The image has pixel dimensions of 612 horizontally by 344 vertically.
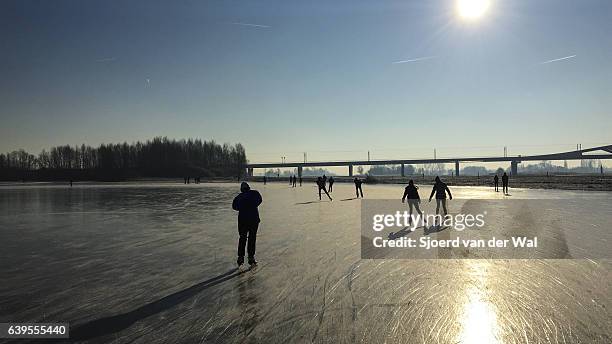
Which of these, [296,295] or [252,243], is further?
[252,243]

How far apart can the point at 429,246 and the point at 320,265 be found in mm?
3104

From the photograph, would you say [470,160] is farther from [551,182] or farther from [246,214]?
[246,214]

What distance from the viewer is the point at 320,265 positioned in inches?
268

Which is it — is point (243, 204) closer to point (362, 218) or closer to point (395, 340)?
point (395, 340)

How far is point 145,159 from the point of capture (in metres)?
139

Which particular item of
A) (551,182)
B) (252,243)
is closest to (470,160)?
(551,182)

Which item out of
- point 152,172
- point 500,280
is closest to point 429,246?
point 500,280

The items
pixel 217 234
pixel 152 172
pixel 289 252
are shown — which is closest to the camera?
pixel 289 252

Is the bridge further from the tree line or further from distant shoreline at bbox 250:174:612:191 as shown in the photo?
distant shoreline at bbox 250:174:612:191

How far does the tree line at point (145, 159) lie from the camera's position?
5182 inches

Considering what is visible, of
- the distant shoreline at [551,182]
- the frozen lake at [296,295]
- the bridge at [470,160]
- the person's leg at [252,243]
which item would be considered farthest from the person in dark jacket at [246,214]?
the bridge at [470,160]

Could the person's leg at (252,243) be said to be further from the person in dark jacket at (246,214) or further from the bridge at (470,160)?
the bridge at (470,160)

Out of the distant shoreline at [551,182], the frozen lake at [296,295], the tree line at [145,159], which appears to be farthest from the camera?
the tree line at [145,159]

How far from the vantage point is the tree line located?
131625mm
